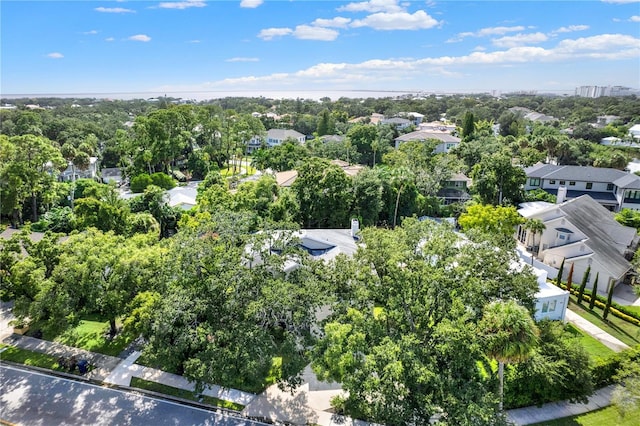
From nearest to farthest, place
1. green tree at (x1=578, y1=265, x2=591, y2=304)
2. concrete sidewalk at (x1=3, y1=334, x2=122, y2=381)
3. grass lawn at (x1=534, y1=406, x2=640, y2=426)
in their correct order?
grass lawn at (x1=534, y1=406, x2=640, y2=426) → concrete sidewalk at (x1=3, y1=334, x2=122, y2=381) → green tree at (x1=578, y1=265, x2=591, y2=304)

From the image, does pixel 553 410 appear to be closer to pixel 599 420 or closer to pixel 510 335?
pixel 599 420

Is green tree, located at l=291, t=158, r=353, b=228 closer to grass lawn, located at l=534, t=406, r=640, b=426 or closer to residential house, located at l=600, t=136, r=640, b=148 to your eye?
grass lawn, located at l=534, t=406, r=640, b=426

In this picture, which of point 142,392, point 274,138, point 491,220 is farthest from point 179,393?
point 274,138

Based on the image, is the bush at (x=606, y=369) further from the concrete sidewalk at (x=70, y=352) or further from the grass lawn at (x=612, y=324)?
the concrete sidewalk at (x=70, y=352)

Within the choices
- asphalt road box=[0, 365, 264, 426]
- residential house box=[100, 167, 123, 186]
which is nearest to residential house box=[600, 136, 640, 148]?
asphalt road box=[0, 365, 264, 426]

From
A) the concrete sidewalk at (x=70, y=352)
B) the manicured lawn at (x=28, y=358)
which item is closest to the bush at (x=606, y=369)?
the concrete sidewalk at (x=70, y=352)

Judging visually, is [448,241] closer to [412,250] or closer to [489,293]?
[412,250]
